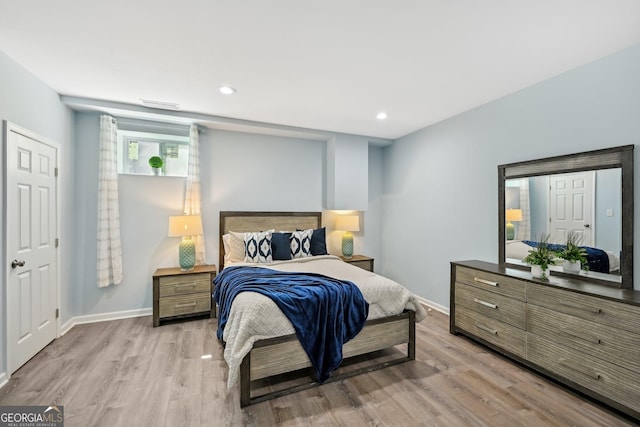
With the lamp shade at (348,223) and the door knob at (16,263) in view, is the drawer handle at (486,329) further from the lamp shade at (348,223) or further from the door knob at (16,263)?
the door knob at (16,263)

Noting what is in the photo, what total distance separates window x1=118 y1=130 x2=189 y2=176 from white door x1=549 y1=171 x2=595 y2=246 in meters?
4.33

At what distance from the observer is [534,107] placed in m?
2.88

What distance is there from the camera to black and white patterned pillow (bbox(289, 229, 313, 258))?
Result: 4001 millimetres

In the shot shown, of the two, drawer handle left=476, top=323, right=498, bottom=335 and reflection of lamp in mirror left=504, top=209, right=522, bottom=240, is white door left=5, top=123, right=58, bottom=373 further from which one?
reflection of lamp in mirror left=504, top=209, right=522, bottom=240

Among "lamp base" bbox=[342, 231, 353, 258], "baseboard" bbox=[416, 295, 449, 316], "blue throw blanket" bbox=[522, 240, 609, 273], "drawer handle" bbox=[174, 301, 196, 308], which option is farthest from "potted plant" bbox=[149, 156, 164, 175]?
"blue throw blanket" bbox=[522, 240, 609, 273]

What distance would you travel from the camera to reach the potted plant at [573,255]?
2531 millimetres

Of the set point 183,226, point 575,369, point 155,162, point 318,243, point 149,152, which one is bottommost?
point 575,369

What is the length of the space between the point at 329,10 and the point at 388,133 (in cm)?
298

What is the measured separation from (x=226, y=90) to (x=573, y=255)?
3596mm

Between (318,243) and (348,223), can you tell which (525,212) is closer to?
(348,223)

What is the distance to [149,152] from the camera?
3.99 metres

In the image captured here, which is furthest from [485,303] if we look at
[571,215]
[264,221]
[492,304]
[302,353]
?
[264,221]

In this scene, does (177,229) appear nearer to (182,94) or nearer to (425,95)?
(182,94)

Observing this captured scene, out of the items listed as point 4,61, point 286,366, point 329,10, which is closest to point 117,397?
point 286,366
